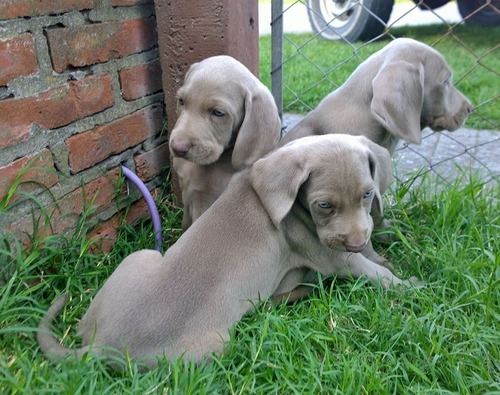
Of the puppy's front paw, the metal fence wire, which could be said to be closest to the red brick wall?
the metal fence wire

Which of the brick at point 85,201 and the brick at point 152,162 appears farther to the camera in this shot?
the brick at point 152,162

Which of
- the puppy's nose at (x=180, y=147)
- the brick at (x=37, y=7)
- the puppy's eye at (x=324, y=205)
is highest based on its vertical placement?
the brick at (x=37, y=7)

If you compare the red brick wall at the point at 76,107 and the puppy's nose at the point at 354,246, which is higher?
the red brick wall at the point at 76,107

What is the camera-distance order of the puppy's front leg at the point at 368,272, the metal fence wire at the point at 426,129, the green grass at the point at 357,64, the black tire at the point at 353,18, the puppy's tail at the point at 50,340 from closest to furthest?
the puppy's tail at the point at 50,340 < the puppy's front leg at the point at 368,272 < the metal fence wire at the point at 426,129 < the green grass at the point at 357,64 < the black tire at the point at 353,18

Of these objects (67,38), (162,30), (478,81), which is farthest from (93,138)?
(478,81)

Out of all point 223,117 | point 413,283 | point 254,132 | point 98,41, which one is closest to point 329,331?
point 413,283

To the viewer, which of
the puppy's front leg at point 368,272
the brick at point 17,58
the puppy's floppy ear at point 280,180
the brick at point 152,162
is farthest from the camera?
the brick at point 152,162

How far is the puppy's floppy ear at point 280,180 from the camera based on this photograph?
2.37 m

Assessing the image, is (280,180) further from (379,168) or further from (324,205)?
(379,168)

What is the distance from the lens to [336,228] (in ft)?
8.05

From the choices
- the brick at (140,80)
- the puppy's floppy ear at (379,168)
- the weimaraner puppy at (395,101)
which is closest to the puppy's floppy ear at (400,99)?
the weimaraner puppy at (395,101)

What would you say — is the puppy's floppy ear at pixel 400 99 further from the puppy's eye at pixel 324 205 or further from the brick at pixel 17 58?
the brick at pixel 17 58

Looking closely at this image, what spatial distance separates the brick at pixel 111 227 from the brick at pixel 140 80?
68 centimetres

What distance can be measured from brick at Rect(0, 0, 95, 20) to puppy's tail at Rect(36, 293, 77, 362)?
1358 mm
